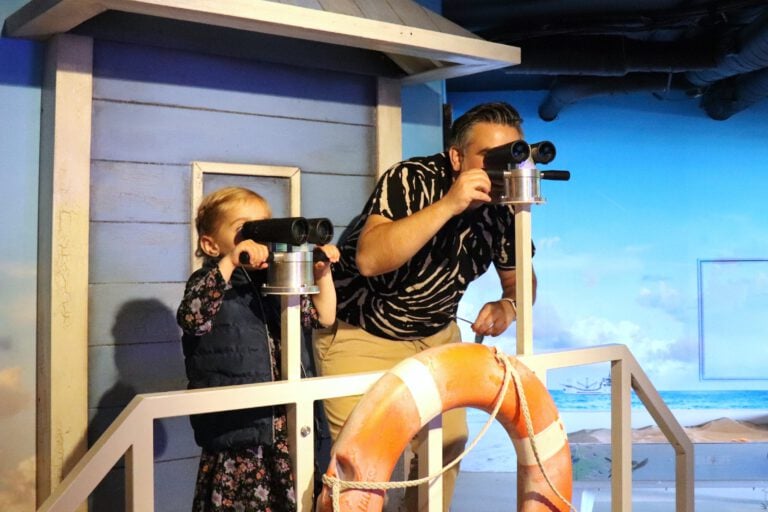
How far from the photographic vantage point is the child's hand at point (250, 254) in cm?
144

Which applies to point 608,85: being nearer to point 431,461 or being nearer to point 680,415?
point 680,415

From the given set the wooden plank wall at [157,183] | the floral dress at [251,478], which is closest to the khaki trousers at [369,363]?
the floral dress at [251,478]

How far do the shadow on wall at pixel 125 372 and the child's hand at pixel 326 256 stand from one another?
0.60 m

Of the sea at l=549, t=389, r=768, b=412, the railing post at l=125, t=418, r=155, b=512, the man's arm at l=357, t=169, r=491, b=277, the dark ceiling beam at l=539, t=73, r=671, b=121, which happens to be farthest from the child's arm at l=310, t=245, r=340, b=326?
the sea at l=549, t=389, r=768, b=412

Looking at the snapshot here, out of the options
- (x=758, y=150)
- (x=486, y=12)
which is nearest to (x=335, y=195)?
(x=486, y=12)

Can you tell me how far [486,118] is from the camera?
1764 millimetres

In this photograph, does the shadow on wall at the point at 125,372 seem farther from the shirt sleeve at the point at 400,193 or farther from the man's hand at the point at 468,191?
the man's hand at the point at 468,191

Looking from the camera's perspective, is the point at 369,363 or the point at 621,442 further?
the point at 369,363

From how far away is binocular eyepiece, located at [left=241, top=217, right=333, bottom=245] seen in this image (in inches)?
52.1

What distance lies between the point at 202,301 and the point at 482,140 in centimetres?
67

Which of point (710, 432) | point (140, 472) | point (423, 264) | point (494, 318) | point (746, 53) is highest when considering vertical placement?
point (746, 53)

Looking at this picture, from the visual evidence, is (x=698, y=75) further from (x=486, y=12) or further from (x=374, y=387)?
(x=374, y=387)

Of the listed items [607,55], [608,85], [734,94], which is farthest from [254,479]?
[734,94]

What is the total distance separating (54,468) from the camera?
1840 mm
